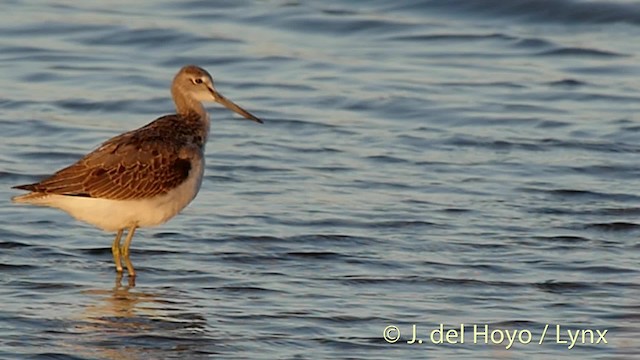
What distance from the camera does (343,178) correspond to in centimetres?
1214

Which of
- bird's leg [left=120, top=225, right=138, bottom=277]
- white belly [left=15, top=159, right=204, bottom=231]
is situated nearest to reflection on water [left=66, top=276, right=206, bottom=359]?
bird's leg [left=120, top=225, right=138, bottom=277]

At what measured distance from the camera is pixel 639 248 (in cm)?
1043

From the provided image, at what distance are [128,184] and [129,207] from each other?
5.5 inches

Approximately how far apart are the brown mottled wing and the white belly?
0.04m

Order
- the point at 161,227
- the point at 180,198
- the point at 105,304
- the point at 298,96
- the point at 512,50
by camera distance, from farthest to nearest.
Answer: the point at 512,50 < the point at 298,96 < the point at 161,227 < the point at 180,198 < the point at 105,304

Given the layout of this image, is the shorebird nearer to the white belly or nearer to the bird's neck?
the white belly

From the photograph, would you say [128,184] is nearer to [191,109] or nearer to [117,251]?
[117,251]

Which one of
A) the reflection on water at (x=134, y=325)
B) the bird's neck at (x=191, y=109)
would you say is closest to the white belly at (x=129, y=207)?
the reflection on water at (x=134, y=325)

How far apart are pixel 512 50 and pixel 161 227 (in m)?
7.01

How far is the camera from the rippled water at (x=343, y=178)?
8773 millimetres

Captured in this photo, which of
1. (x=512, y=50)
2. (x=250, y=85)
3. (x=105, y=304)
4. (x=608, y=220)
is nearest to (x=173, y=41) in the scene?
(x=250, y=85)

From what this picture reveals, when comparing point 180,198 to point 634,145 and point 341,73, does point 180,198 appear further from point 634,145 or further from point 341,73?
point 341,73

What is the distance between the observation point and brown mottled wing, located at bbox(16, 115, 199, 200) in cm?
976

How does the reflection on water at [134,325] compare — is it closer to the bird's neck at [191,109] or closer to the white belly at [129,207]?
the white belly at [129,207]
